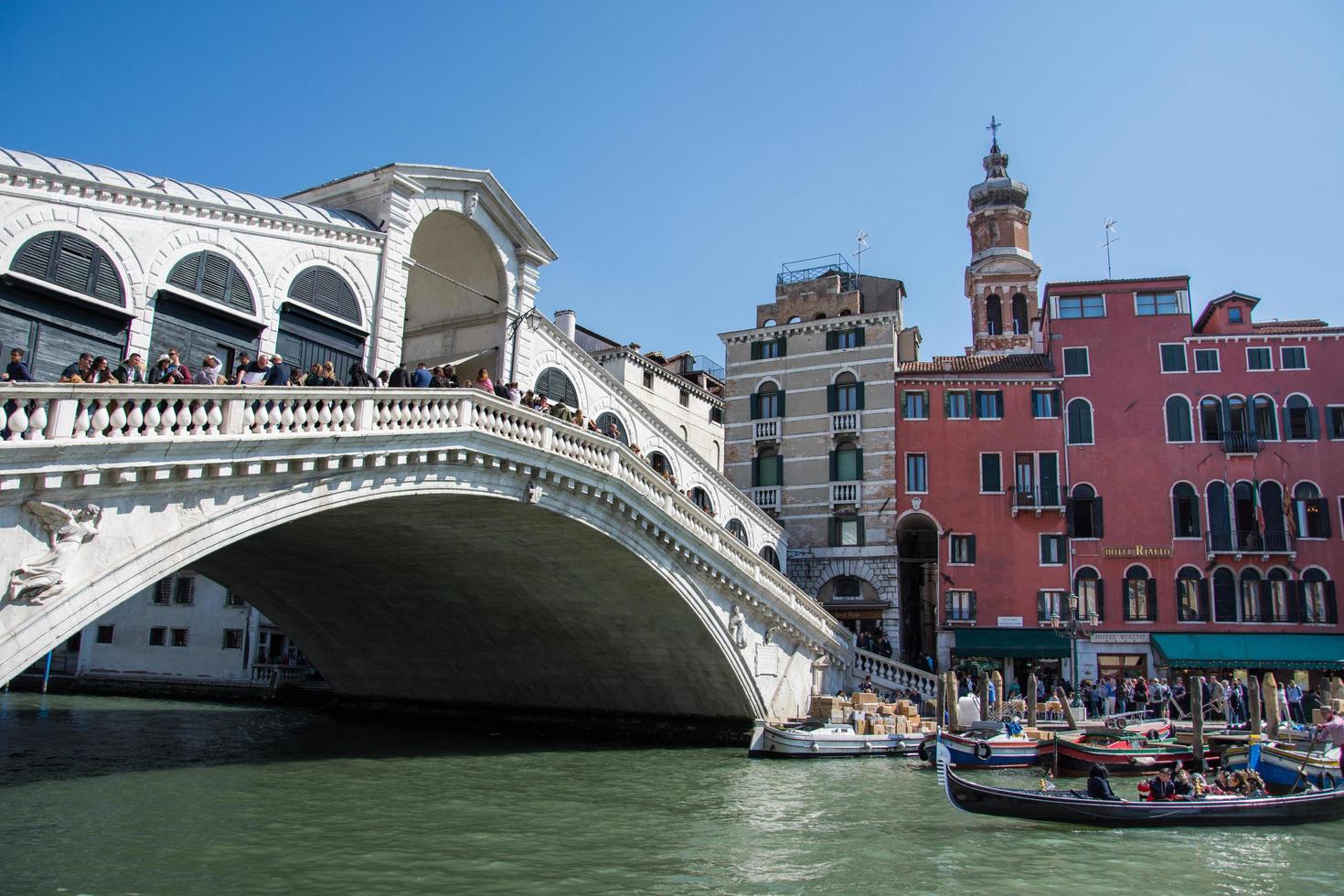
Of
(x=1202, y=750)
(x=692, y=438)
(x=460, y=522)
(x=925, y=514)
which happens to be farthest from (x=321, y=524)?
(x=692, y=438)

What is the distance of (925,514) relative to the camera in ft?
98.2

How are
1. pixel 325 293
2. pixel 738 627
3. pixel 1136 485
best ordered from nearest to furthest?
pixel 325 293 < pixel 738 627 < pixel 1136 485

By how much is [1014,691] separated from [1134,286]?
12.5 meters

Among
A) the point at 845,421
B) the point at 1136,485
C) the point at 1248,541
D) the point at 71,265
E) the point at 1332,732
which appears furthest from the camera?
the point at 845,421

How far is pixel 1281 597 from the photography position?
91.8 ft

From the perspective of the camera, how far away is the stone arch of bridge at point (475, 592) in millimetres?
14578

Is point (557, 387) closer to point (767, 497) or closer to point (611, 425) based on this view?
point (611, 425)

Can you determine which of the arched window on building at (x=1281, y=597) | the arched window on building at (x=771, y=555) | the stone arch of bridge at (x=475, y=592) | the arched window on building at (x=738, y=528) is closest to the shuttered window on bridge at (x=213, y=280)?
the stone arch of bridge at (x=475, y=592)

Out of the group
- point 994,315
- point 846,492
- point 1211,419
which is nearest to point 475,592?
point 846,492

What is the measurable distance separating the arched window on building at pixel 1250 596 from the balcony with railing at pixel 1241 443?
3235mm

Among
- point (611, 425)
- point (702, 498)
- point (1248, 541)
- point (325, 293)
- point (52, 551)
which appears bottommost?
point (52, 551)

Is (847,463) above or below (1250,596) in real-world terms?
above

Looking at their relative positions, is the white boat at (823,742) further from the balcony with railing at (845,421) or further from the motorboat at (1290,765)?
the balcony with railing at (845,421)

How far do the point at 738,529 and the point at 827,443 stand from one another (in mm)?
4542
